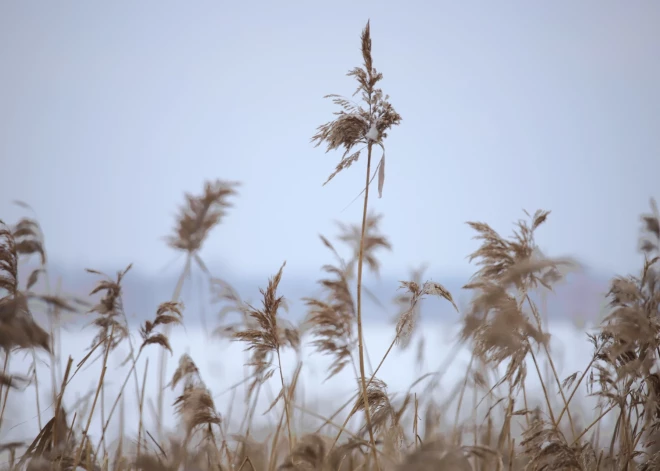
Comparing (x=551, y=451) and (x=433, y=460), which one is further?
(x=551, y=451)

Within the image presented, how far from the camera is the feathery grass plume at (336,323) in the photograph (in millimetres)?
2553

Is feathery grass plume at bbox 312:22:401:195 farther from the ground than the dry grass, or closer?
farther from the ground

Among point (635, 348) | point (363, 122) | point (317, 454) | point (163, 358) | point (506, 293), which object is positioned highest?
point (363, 122)

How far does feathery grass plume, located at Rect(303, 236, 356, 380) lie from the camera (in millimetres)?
2553

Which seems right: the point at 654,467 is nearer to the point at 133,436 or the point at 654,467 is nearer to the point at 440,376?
the point at 440,376

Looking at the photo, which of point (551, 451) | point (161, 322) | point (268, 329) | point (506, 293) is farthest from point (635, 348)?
point (161, 322)

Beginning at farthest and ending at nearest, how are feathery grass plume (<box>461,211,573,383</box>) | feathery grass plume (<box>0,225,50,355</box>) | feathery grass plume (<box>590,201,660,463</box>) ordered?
1. feathery grass plume (<box>590,201,660,463</box>)
2. feathery grass plume (<box>461,211,573,383</box>)
3. feathery grass plume (<box>0,225,50,355</box>)

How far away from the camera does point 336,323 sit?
8.54ft

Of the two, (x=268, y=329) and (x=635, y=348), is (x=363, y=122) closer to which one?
(x=268, y=329)

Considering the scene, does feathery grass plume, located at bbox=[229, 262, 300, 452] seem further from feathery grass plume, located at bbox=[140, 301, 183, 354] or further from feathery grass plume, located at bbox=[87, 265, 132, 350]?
feathery grass plume, located at bbox=[87, 265, 132, 350]

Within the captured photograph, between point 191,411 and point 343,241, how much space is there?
92.6 inches

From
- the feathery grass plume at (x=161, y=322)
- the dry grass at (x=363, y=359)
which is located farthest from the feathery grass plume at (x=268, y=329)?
the feathery grass plume at (x=161, y=322)

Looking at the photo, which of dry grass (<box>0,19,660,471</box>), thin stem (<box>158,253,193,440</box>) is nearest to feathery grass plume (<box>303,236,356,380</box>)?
dry grass (<box>0,19,660,471</box>)

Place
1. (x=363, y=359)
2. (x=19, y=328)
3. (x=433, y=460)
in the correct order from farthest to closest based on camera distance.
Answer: (x=363, y=359) < (x=19, y=328) < (x=433, y=460)
